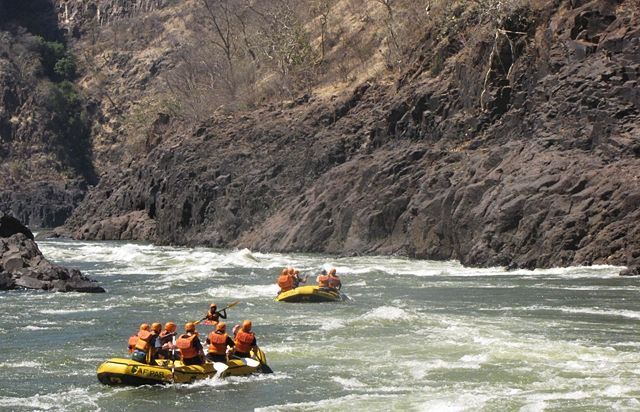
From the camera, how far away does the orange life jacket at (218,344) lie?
2578 cm

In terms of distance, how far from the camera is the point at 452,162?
56688 millimetres

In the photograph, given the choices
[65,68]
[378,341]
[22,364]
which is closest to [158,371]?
[22,364]

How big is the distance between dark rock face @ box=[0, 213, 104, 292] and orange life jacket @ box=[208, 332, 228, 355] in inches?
737

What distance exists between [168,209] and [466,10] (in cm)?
2480

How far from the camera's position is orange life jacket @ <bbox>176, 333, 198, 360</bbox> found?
2511cm

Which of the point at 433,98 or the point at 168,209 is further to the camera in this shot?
the point at 168,209

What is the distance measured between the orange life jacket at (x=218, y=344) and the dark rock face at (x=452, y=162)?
21917 millimetres

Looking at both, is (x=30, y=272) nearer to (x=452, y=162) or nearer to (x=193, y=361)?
(x=193, y=361)

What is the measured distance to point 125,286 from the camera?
46.8 metres

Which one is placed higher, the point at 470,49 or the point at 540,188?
the point at 470,49

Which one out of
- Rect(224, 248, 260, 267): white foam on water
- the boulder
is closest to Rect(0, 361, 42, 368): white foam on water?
the boulder

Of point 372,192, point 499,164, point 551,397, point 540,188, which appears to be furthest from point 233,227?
point 551,397

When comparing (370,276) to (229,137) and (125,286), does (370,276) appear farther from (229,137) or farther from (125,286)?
(229,137)

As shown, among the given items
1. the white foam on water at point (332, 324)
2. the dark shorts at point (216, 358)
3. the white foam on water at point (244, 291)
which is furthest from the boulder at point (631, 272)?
the dark shorts at point (216, 358)
